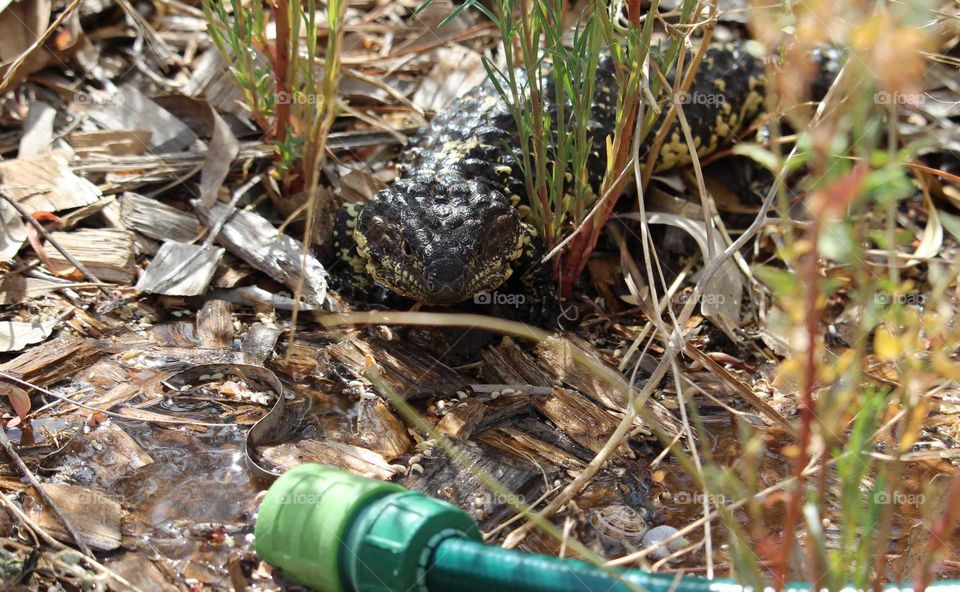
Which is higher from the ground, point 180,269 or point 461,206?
point 461,206

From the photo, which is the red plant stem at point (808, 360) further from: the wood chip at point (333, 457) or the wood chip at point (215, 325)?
the wood chip at point (215, 325)

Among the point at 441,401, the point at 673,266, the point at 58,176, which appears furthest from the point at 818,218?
the point at 58,176

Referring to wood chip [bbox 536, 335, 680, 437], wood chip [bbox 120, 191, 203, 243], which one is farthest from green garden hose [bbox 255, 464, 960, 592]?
wood chip [bbox 120, 191, 203, 243]

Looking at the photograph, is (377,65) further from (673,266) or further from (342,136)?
(673,266)

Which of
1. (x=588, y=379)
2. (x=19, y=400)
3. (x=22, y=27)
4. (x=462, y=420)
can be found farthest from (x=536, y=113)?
(x=22, y=27)

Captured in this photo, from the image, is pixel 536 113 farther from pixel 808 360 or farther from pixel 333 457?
pixel 808 360

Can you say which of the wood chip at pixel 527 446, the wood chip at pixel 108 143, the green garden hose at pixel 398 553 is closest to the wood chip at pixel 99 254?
the wood chip at pixel 108 143

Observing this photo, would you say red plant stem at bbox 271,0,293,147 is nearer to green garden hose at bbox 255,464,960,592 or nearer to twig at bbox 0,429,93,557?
twig at bbox 0,429,93,557
